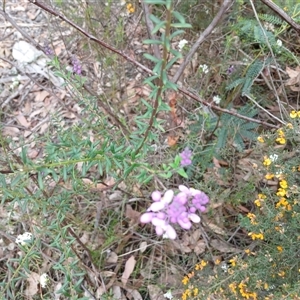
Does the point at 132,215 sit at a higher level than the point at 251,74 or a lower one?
lower

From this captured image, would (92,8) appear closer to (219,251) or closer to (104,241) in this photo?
(104,241)

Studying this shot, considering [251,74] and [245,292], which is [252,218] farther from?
[251,74]

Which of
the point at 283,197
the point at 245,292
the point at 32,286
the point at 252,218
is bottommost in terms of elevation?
the point at 32,286

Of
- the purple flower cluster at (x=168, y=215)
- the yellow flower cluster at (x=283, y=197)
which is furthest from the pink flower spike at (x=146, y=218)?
the yellow flower cluster at (x=283, y=197)

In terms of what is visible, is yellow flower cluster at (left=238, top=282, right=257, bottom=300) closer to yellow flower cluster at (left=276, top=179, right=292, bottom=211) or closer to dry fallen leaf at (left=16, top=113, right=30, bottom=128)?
yellow flower cluster at (left=276, top=179, right=292, bottom=211)

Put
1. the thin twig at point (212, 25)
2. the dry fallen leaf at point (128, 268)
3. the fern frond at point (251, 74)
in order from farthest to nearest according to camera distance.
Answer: the dry fallen leaf at point (128, 268), the fern frond at point (251, 74), the thin twig at point (212, 25)

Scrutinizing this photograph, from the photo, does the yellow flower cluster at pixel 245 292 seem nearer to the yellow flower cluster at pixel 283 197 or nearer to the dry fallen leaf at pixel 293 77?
the yellow flower cluster at pixel 283 197

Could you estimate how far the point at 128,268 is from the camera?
2021 millimetres

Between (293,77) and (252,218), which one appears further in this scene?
(293,77)

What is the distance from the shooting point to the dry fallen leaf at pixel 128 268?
2.00m

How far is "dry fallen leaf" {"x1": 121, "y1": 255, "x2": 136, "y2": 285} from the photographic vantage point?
6.55ft

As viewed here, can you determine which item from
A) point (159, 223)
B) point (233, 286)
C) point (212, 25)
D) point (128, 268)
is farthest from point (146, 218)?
point (128, 268)

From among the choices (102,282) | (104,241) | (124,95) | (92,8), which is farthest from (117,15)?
(102,282)

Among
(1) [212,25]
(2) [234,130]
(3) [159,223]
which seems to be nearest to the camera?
(3) [159,223]
